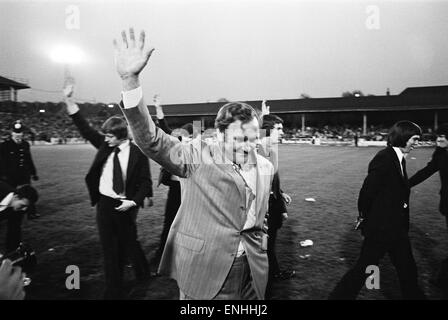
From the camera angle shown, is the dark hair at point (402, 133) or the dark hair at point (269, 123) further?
the dark hair at point (269, 123)

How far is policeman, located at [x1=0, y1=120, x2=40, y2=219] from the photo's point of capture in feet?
18.2

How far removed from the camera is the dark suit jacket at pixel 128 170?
11.1 ft

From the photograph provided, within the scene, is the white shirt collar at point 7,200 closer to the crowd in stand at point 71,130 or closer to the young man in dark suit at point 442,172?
the young man in dark suit at point 442,172

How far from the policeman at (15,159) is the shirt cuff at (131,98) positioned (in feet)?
16.0

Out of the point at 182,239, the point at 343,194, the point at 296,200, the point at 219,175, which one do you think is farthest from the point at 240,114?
the point at 343,194

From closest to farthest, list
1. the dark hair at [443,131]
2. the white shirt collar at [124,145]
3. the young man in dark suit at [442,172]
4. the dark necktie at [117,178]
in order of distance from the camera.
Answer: the dark necktie at [117,178] → the white shirt collar at [124,145] → the young man in dark suit at [442,172] → the dark hair at [443,131]

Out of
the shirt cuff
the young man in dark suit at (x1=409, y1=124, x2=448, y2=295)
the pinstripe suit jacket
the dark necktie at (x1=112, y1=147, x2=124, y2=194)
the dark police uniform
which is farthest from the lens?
the dark police uniform

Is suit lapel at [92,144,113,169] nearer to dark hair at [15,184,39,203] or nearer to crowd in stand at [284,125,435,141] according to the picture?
dark hair at [15,184,39,203]

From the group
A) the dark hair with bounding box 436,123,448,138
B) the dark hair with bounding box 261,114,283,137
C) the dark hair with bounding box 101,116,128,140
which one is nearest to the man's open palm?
the dark hair with bounding box 101,116,128,140

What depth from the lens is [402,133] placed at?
3.03 m

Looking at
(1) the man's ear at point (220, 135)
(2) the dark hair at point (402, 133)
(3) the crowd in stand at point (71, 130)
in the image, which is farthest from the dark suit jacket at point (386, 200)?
(3) the crowd in stand at point (71, 130)

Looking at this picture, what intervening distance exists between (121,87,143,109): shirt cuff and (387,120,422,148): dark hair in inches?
98.0
